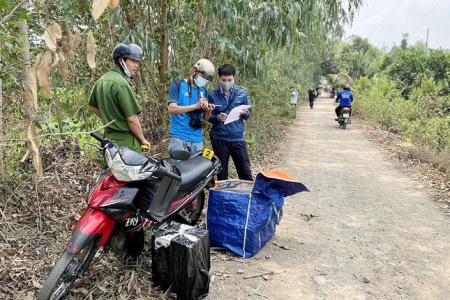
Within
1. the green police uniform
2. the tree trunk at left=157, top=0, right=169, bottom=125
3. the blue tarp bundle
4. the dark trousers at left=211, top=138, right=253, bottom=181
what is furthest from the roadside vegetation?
the green police uniform

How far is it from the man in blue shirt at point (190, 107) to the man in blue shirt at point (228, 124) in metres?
0.18

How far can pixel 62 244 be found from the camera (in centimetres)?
313

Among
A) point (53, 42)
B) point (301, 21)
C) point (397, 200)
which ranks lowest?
point (397, 200)

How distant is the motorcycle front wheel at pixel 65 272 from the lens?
2139 millimetres

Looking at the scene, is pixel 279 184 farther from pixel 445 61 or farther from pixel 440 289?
pixel 445 61

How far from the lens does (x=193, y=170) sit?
3.38 m

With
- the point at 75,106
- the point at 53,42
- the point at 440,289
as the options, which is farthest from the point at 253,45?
the point at 53,42

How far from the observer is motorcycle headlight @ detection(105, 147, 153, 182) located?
94.8 inches

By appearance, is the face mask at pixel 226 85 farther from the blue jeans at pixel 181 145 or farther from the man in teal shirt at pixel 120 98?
the man in teal shirt at pixel 120 98

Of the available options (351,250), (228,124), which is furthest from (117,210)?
(351,250)

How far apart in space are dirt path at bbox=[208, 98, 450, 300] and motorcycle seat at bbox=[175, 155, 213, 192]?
73 centimetres

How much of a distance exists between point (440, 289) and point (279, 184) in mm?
1554

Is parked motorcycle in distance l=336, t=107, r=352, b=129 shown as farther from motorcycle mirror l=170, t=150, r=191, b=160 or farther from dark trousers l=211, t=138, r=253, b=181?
motorcycle mirror l=170, t=150, r=191, b=160

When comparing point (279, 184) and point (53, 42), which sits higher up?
point (53, 42)
